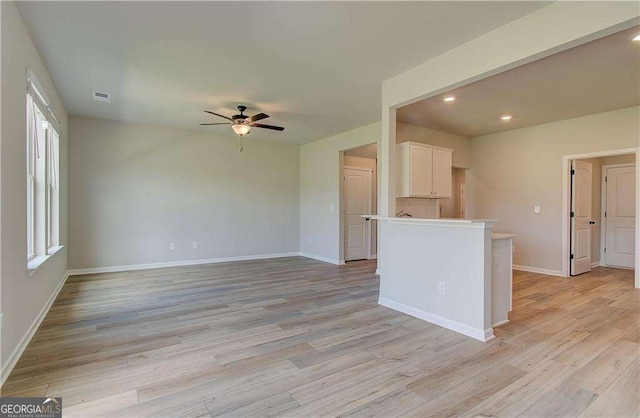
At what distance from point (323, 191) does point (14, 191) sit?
5.20 m

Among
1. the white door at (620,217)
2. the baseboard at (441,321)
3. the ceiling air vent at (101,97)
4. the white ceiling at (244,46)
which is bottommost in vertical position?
the baseboard at (441,321)

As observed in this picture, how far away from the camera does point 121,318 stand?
10.7 feet

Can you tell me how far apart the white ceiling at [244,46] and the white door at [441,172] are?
63.1 inches

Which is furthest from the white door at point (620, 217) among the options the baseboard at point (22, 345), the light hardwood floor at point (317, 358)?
the baseboard at point (22, 345)

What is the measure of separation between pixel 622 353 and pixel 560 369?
0.74m

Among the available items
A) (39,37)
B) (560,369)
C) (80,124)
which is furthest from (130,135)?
(560,369)

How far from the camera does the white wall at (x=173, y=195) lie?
541cm

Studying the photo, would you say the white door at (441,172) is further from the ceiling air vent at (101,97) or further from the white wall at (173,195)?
the ceiling air vent at (101,97)

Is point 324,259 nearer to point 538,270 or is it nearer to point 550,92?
point 538,270

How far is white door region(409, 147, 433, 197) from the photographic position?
4969 mm

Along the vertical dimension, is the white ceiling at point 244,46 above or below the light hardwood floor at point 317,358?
above

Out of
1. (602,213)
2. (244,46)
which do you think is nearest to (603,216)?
(602,213)

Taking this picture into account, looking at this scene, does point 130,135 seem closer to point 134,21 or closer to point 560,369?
point 134,21

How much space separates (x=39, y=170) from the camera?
3.53m
